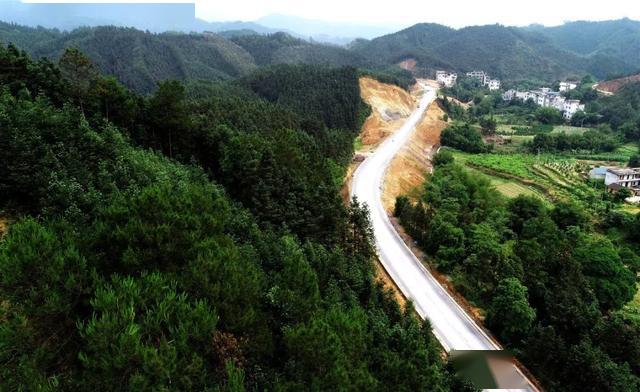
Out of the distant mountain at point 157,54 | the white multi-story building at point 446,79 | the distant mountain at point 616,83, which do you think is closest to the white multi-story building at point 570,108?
the distant mountain at point 616,83

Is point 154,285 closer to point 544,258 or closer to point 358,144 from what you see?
point 544,258

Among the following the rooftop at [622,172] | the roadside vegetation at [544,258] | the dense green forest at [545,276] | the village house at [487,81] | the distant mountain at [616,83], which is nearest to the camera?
the dense green forest at [545,276]

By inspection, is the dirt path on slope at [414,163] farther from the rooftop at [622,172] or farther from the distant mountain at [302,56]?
the distant mountain at [302,56]

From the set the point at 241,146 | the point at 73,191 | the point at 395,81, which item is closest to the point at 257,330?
the point at 73,191

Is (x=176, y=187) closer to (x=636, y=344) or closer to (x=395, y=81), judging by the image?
(x=636, y=344)

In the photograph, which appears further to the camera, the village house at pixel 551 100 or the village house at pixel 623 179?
the village house at pixel 551 100

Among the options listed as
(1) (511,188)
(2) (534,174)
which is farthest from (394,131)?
(2) (534,174)
